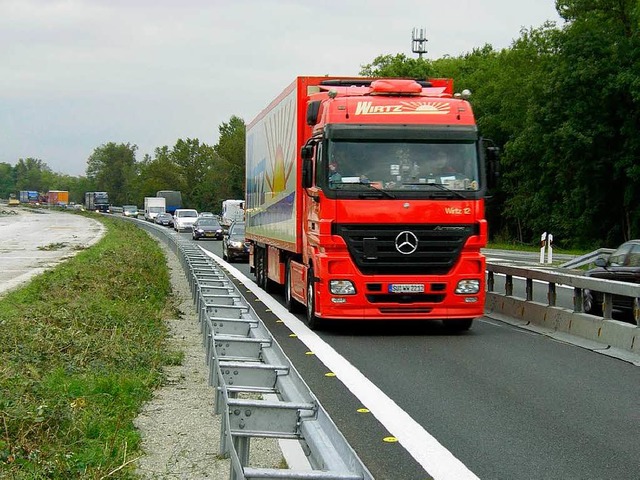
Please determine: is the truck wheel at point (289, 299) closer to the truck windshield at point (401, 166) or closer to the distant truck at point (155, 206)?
the truck windshield at point (401, 166)

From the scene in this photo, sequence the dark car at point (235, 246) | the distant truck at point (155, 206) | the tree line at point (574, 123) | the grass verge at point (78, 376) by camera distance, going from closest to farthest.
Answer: the grass verge at point (78, 376) → the dark car at point (235, 246) → the tree line at point (574, 123) → the distant truck at point (155, 206)

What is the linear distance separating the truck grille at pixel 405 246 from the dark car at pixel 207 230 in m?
48.4

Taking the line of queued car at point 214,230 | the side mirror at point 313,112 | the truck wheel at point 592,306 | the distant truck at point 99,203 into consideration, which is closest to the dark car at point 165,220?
the line of queued car at point 214,230

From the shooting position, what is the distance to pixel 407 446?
770 cm

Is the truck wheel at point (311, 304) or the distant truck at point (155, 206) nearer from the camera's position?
the truck wheel at point (311, 304)

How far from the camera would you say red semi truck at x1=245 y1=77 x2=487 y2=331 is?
568 inches

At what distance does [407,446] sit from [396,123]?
7747mm

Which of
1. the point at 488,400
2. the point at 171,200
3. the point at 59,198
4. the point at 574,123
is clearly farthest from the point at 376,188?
the point at 59,198

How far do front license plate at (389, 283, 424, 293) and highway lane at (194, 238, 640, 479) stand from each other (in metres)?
0.66

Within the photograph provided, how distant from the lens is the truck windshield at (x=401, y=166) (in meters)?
14.5

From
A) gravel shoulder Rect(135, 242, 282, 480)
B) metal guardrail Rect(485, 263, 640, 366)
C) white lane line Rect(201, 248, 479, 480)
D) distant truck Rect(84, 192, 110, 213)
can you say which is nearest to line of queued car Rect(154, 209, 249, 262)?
metal guardrail Rect(485, 263, 640, 366)

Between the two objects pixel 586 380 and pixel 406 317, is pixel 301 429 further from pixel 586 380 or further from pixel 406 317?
pixel 406 317

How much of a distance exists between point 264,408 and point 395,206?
8.39 meters

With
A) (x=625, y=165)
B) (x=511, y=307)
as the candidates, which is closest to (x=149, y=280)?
(x=511, y=307)
